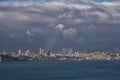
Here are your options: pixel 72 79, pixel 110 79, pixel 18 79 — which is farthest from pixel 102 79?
pixel 18 79

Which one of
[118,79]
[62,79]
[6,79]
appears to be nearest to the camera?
[118,79]

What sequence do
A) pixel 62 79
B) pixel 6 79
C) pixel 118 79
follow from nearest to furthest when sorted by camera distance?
1. pixel 118 79
2. pixel 6 79
3. pixel 62 79

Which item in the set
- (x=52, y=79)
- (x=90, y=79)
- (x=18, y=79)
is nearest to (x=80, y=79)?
(x=90, y=79)

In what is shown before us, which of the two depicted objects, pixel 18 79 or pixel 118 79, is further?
pixel 18 79

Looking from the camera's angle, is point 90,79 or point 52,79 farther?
point 52,79

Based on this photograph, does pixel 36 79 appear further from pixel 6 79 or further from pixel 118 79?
pixel 118 79

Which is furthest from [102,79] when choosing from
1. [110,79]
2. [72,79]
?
[72,79]

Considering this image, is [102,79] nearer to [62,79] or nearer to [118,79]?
[118,79]

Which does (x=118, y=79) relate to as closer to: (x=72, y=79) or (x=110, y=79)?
(x=110, y=79)
